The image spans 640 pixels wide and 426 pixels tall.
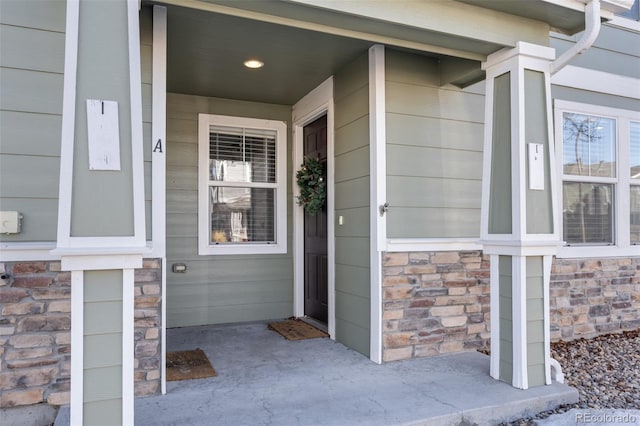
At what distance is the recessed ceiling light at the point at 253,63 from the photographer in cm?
389

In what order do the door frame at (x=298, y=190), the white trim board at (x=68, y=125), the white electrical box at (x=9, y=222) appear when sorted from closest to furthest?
the white trim board at (x=68, y=125)
the white electrical box at (x=9, y=222)
the door frame at (x=298, y=190)

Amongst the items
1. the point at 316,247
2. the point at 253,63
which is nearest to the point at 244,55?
the point at 253,63

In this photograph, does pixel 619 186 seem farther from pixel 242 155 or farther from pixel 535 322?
pixel 242 155

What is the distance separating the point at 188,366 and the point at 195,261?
1.52 metres

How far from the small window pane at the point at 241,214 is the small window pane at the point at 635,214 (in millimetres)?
4031

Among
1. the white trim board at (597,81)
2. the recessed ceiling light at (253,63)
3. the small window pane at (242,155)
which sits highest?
the white trim board at (597,81)

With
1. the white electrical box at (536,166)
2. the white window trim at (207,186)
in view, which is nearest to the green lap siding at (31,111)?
the white window trim at (207,186)

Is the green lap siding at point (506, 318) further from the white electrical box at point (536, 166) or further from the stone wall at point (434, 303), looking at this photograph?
the stone wall at point (434, 303)

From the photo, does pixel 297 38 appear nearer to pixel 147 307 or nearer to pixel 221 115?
pixel 221 115

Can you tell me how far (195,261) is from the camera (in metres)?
4.81

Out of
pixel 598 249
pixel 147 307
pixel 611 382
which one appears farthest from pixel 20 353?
pixel 598 249

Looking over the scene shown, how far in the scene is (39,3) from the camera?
8.82ft

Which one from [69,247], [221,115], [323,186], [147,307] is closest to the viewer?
[69,247]

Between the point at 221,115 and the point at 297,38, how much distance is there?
1803 millimetres
